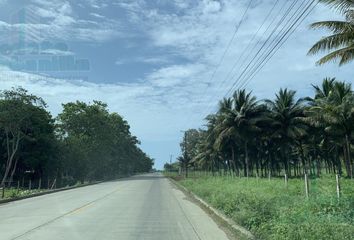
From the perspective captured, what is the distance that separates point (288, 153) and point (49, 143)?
34086 mm

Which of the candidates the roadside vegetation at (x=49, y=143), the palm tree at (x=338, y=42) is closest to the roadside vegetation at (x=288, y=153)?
the palm tree at (x=338, y=42)

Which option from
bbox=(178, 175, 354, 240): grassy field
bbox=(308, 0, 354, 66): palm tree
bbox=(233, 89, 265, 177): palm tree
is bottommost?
bbox=(178, 175, 354, 240): grassy field

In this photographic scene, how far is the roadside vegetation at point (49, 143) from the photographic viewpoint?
50.8 meters

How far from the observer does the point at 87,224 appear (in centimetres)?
1559

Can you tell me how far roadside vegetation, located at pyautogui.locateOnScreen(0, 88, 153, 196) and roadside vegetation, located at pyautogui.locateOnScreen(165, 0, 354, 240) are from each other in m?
18.9

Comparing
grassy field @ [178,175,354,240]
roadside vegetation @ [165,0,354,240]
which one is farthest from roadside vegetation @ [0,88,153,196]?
grassy field @ [178,175,354,240]

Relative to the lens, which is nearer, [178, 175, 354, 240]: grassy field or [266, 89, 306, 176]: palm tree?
[178, 175, 354, 240]: grassy field

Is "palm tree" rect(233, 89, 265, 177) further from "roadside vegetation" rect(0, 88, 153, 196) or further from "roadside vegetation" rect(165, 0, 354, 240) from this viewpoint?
"roadside vegetation" rect(0, 88, 153, 196)

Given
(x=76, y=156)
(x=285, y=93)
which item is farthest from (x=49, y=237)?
(x=76, y=156)

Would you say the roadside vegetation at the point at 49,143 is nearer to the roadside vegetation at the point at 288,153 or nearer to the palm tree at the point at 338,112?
the roadside vegetation at the point at 288,153

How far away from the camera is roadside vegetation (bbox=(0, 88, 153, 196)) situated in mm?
50750

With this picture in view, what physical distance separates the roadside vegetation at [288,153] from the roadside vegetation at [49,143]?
1893 cm

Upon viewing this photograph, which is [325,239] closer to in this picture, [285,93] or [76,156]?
[285,93]

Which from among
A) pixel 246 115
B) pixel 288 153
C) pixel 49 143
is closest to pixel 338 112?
pixel 246 115
